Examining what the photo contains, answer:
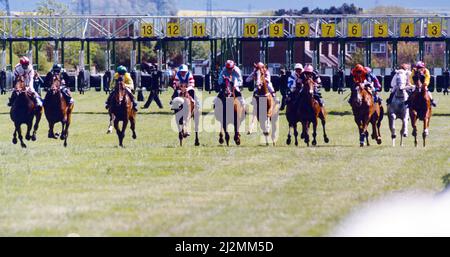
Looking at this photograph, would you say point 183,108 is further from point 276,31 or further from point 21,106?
point 276,31

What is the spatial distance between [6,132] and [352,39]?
71.8 feet

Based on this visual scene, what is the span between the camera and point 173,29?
193ft

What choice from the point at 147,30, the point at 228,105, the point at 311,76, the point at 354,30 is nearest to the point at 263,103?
the point at 228,105

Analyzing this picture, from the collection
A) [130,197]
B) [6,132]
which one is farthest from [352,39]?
[130,197]

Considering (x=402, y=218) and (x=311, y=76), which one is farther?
(x=311, y=76)

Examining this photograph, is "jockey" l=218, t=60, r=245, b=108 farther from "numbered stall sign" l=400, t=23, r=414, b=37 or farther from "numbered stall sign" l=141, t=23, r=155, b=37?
"numbered stall sign" l=141, t=23, r=155, b=37

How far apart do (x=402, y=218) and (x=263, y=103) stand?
15.4 m

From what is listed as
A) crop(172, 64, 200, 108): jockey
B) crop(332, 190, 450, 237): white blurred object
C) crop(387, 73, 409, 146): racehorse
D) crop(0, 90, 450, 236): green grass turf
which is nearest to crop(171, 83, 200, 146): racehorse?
crop(172, 64, 200, 108): jockey

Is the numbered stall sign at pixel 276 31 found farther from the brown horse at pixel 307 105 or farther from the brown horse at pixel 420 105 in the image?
the brown horse at pixel 307 105

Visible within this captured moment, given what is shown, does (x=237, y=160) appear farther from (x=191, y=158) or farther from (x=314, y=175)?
(x=314, y=175)

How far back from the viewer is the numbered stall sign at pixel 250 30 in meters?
57.4

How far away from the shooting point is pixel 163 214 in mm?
17328

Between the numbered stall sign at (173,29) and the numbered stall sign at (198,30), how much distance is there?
0.74 m

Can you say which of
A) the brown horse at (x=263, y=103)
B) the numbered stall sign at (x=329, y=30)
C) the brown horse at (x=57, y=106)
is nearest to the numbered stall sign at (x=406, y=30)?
the numbered stall sign at (x=329, y=30)
